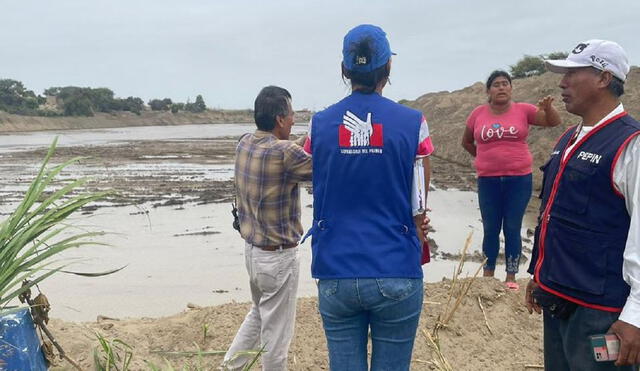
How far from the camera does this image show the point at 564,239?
231 cm

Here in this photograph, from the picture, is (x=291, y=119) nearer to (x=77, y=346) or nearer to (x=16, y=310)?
(x=16, y=310)

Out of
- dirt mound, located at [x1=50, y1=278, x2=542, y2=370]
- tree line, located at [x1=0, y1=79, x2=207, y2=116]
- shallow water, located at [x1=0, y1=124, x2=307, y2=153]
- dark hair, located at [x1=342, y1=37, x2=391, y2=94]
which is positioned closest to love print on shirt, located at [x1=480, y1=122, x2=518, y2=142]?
dirt mound, located at [x1=50, y1=278, x2=542, y2=370]

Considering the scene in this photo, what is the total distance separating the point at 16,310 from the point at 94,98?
216ft

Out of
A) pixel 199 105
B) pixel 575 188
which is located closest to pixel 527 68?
pixel 575 188

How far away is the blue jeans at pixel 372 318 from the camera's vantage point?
220 centimetres

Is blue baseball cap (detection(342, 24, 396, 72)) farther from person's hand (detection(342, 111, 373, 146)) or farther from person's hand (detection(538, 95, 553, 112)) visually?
person's hand (detection(538, 95, 553, 112))

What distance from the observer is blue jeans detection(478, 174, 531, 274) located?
189 inches

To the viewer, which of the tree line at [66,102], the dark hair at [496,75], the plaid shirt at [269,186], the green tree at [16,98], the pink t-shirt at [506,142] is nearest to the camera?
the plaid shirt at [269,186]

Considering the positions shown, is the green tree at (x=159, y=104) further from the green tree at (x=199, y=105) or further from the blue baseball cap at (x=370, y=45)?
the blue baseball cap at (x=370, y=45)

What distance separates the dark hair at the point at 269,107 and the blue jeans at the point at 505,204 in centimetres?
239

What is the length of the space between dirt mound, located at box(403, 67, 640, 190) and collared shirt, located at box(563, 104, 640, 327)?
1348cm

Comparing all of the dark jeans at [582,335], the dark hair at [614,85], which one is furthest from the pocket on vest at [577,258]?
the dark hair at [614,85]

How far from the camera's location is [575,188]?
227cm

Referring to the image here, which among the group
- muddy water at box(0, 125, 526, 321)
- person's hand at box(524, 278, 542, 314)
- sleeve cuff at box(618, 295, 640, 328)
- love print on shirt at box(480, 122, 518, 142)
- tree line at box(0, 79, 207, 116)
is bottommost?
muddy water at box(0, 125, 526, 321)
